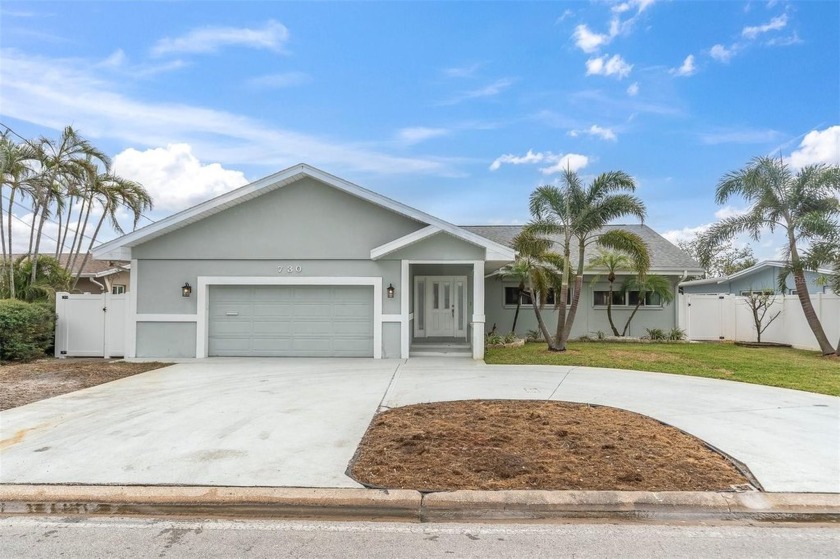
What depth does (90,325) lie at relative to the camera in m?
12.4

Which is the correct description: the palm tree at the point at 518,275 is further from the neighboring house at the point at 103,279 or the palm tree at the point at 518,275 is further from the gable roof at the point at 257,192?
the neighboring house at the point at 103,279

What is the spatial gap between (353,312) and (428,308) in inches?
155

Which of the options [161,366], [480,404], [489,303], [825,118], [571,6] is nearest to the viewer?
[480,404]

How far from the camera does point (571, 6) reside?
487 inches

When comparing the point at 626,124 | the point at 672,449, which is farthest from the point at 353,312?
the point at 626,124

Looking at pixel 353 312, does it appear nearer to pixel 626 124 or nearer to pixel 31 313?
pixel 31 313

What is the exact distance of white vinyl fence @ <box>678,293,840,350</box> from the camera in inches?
598

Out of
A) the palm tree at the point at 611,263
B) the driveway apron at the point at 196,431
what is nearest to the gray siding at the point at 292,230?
the driveway apron at the point at 196,431

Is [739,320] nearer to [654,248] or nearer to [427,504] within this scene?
[654,248]

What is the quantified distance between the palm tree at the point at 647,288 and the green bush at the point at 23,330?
1749 centimetres

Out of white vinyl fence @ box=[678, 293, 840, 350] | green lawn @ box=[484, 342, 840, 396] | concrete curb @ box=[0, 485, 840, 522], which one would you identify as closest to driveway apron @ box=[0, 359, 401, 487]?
concrete curb @ box=[0, 485, 840, 522]

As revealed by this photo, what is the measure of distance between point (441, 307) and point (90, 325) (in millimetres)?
9961

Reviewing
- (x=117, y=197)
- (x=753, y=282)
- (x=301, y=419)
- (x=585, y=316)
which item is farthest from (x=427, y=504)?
(x=753, y=282)

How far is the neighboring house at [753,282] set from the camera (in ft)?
67.4
